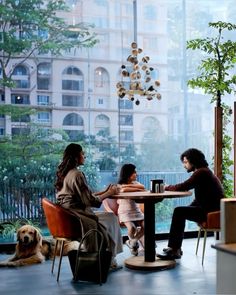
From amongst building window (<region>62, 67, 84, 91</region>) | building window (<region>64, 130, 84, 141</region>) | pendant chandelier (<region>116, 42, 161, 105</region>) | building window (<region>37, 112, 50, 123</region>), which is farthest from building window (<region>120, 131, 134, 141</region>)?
building window (<region>37, 112, 50, 123</region>)

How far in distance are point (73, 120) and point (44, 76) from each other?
2.30 feet

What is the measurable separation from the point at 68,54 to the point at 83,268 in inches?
124

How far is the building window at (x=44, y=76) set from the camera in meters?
6.43

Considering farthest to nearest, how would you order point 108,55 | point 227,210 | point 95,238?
point 108,55, point 95,238, point 227,210

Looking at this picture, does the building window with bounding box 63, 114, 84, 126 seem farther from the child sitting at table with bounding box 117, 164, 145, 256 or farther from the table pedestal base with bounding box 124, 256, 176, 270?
the table pedestal base with bounding box 124, 256, 176, 270

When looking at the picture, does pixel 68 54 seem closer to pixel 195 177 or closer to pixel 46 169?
pixel 46 169

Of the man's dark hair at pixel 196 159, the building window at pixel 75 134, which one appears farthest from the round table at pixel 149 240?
the building window at pixel 75 134

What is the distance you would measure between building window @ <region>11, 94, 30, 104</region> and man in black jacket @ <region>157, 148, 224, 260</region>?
2.24m

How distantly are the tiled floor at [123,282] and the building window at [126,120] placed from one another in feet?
7.37

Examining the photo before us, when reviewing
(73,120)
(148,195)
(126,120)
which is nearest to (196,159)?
(148,195)

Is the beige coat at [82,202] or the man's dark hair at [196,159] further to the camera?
the man's dark hair at [196,159]

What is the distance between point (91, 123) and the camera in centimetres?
660

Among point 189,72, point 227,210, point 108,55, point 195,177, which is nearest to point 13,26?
point 108,55

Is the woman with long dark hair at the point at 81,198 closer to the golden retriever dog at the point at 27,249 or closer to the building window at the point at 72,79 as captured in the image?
the golden retriever dog at the point at 27,249
